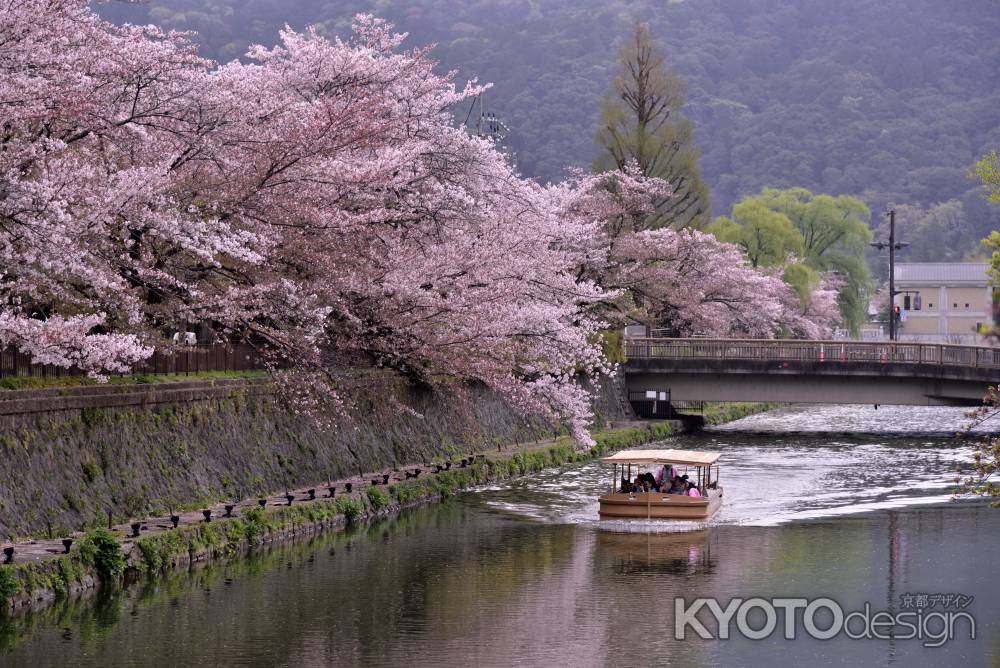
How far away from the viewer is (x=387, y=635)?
2145cm

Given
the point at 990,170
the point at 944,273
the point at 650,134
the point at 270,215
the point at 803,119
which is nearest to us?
the point at 990,170

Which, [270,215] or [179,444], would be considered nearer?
[179,444]

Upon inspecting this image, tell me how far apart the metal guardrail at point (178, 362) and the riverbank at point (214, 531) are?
3.25m

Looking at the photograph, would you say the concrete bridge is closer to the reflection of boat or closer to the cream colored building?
the reflection of boat

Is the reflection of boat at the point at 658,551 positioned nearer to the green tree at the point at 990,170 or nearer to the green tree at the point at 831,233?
the green tree at the point at 990,170

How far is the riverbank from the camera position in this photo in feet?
72.5

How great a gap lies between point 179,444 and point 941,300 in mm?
108876

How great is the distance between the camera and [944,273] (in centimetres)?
12794

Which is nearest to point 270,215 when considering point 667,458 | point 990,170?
point 667,458

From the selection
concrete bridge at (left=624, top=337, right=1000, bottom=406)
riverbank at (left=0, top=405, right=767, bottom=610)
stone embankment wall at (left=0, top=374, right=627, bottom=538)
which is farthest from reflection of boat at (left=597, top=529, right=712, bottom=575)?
concrete bridge at (left=624, top=337, right=1000, bottom=406)

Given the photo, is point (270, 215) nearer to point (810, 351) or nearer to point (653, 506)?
point (653, 506)

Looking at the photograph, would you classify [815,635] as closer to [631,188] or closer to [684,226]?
[631,188]

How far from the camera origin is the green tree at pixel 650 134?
66.5 metres

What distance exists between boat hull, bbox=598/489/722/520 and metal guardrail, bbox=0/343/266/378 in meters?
9.11
